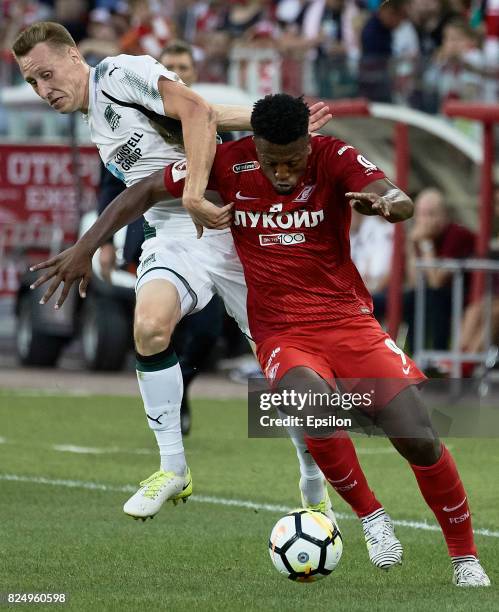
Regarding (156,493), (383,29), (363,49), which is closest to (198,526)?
(156,493)

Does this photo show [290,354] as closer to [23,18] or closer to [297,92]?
[297,92]

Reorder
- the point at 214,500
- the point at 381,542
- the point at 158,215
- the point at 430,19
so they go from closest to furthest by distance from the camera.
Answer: the point at 381,542 < the point at 158,215 < the point at 214,500 < the point at 430,19

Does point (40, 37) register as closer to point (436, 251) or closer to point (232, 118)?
point (232, 118)

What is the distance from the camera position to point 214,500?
8.80 m

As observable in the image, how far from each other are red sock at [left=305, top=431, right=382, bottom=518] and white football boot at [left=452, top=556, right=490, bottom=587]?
48 centimetres

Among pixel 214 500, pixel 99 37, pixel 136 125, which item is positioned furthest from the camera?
pixel 99 37

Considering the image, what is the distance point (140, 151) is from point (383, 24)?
10663 mm

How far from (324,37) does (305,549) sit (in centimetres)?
1351

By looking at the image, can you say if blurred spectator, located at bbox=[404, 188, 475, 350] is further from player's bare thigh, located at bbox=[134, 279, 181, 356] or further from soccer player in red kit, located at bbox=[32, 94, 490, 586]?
soccer player in red kit, located at bbox=[32, 94, 490, 586]

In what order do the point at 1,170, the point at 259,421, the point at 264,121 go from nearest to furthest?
the point at 264,121, the point at 259,421, the point at 1,170

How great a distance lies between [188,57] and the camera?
1173cm

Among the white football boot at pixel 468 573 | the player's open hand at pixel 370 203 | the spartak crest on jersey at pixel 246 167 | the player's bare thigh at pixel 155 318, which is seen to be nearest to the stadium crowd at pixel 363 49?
the player's bare thigh at pixel 155 318

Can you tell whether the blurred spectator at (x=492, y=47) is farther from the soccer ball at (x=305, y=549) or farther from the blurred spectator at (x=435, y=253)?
the soccer ball at (x=305, y=549)

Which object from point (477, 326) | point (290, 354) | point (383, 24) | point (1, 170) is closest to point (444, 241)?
point (477, 326)
